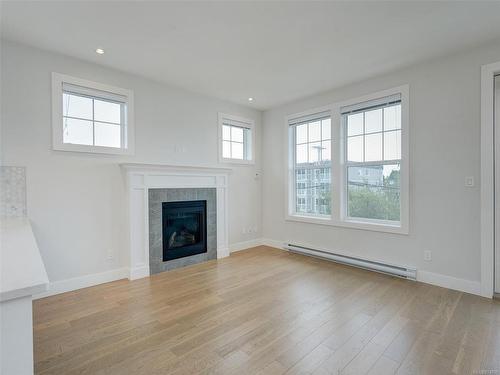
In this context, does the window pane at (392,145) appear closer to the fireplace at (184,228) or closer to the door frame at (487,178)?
the door frame at (487,178)

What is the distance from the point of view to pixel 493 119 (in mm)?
2863

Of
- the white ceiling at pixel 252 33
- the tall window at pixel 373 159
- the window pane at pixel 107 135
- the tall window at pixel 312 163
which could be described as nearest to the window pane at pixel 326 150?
the tall window at pixel 312 163

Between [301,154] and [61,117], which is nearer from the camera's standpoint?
[61,117]

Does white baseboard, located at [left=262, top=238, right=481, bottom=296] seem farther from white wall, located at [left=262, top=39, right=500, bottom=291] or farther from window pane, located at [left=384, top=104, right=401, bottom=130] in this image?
window pane, located at [left=384, top=104, right=401, bottom=130]

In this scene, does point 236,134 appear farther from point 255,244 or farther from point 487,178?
point 487,178

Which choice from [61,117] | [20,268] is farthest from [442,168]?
[61,117]

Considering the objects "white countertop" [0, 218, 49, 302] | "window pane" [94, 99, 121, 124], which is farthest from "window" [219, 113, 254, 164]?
"white countertop" [0, 218, 49, 302]

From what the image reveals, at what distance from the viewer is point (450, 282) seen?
3.13 m

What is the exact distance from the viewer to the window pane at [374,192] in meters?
3.67

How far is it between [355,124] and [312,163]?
968mm

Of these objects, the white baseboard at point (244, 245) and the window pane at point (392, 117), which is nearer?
the window pane at point (392, 117)

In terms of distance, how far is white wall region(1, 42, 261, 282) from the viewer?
2863 millimetres

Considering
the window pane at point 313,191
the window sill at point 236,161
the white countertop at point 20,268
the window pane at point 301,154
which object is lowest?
the white countertop at point 20,268

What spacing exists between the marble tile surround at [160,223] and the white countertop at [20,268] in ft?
5.97
